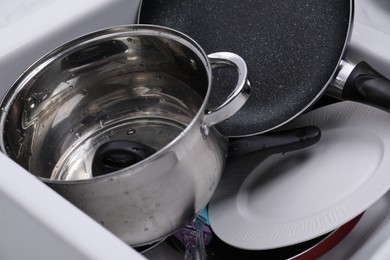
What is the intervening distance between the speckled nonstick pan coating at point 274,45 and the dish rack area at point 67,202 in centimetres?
3

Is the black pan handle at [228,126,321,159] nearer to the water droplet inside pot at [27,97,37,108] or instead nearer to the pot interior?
the pot interior

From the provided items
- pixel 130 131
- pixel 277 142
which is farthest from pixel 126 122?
pixel 277 142

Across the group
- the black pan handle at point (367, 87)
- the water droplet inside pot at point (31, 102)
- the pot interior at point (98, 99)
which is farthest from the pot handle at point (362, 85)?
the water droplet inside pot at point (31, 102)

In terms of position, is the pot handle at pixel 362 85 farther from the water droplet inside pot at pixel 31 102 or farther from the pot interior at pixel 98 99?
the water droplet inside pot at pixel 31 102

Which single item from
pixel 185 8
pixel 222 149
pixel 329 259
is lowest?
pixel 329 259

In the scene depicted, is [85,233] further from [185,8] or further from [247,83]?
[185,8]

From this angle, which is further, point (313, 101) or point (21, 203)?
point (313, 101)

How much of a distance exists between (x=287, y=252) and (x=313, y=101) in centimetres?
12

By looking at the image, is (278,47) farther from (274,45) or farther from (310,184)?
(310,184)

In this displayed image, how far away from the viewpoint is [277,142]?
50 centimetres

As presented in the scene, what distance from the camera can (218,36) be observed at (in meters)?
0.57

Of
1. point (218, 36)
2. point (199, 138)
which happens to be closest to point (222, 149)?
point (199, 138)

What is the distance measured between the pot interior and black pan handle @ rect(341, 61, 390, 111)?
0.36 feet

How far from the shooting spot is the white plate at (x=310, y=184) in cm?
43
